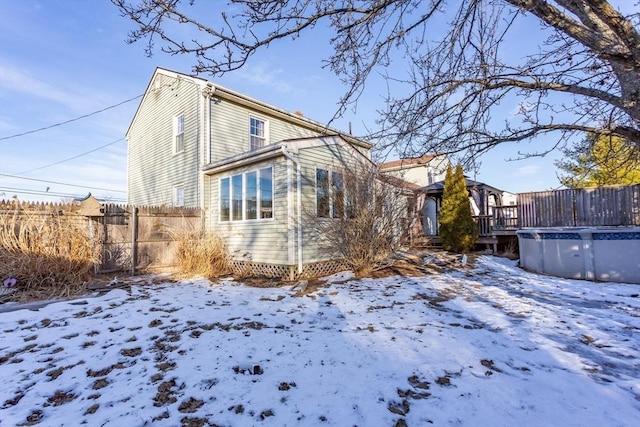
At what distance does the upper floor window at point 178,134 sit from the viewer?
453 inches

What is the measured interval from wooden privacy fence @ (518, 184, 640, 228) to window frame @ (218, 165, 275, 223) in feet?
27.9

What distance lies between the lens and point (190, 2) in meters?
2.67

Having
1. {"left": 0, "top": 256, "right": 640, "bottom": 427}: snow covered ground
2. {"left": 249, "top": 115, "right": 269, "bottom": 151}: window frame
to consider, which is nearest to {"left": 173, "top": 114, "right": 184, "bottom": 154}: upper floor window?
{"left": 249, "top": 115, "right": 269, "bottom": 151}: window frame

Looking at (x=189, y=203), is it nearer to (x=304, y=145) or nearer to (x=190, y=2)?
(x=304, y=145)

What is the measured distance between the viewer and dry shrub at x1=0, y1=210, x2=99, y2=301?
603cm

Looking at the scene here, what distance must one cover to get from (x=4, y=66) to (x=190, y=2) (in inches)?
547

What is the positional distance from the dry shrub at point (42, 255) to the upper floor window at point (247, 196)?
3.73 meters

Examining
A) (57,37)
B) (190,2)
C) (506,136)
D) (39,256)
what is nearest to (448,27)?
(506,136)

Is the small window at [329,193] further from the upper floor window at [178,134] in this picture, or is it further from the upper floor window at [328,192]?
the upper floor window at [178,134]

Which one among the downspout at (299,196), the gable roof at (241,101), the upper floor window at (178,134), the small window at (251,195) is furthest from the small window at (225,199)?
the gable roof at (241,101)

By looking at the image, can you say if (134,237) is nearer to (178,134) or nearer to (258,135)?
(178,134)

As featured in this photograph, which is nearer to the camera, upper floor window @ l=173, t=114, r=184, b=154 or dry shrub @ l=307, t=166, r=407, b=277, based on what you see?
dry shrub @ l=307, t=166, r=407, b=277

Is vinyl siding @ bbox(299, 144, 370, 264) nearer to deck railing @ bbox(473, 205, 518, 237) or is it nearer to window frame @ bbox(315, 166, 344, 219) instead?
window frame @ bbox(315, 166, 344, 219)

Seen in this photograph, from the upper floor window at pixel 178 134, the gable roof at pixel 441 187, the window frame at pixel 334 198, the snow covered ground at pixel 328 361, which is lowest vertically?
the snow covered ground at pixel 328 361
